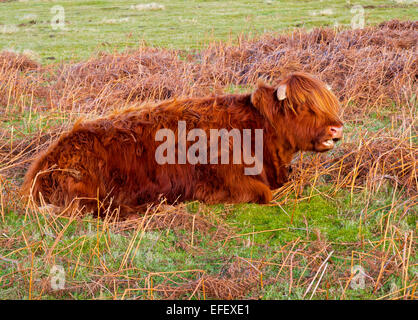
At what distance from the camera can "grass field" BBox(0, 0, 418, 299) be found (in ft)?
9.44

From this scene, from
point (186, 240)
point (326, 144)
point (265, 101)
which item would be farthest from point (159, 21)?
point (186, 240)

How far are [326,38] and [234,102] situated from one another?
620 centimetres

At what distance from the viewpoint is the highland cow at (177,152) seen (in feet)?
Result: 12.7

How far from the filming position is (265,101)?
3.96 m

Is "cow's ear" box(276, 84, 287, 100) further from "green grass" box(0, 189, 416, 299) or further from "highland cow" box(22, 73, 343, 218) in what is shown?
"green grass" box(0, 189, 416, 299)

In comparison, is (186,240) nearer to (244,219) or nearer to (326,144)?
(244,219)

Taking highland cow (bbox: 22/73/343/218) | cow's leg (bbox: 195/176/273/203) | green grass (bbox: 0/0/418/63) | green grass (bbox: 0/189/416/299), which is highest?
green grass (bbox: 0/0/418/63)

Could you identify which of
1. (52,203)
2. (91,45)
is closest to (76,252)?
(52,203)

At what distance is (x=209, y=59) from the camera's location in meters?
8.95

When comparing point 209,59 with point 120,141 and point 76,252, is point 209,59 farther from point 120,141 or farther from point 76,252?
point 76,252

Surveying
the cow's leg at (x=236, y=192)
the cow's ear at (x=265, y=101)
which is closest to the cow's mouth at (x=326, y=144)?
the cow's ear at (x=265, y=101)

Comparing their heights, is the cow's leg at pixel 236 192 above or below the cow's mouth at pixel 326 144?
below

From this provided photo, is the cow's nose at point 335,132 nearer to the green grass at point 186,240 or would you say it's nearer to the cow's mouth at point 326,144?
the cow's mouth at point 326,144

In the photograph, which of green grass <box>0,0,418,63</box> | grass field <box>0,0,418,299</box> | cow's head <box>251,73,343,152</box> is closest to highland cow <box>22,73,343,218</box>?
cow's head <box>251,73,343,152</box>
